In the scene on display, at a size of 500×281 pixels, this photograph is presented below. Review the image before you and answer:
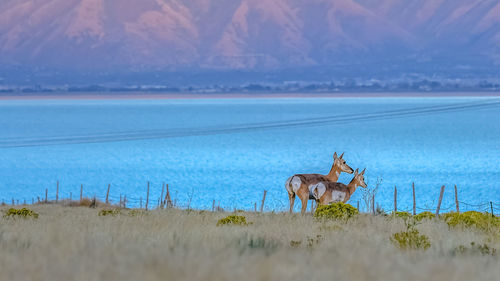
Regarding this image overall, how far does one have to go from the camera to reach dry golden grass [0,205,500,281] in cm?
1005

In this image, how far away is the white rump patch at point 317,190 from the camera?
2730 cm

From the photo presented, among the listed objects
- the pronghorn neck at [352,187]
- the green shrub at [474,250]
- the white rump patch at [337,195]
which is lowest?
the green shrub at [474,250]

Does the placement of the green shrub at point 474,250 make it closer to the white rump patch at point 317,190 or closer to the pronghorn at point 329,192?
the pronghorn at point 329,192

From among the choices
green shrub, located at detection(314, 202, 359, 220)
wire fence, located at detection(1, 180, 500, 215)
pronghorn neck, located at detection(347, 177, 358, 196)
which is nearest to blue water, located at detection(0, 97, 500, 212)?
wire fence, located at detection(1, 180, 500, 215)

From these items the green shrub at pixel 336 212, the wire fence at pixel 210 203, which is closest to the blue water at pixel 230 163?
the wire fence at pixel 210 203

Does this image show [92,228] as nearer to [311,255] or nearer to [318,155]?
[311,255]

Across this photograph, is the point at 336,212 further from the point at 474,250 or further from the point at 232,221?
the point at 474,250

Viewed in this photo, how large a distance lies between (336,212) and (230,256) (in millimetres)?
12137

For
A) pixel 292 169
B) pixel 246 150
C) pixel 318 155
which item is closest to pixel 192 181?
pixel 292 169

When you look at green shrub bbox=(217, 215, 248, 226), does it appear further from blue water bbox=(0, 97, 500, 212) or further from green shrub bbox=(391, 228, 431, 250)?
blue water bbox=(0, 97, 500, 212)

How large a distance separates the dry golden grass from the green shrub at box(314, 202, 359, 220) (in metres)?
4.98

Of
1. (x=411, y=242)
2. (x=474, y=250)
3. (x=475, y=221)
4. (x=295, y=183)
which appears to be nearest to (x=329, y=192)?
(x=295, y=183)

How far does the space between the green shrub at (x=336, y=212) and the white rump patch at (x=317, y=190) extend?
283 cm

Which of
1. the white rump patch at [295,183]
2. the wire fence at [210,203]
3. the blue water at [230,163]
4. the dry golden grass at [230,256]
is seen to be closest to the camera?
the dry golden grass at [230,256]
